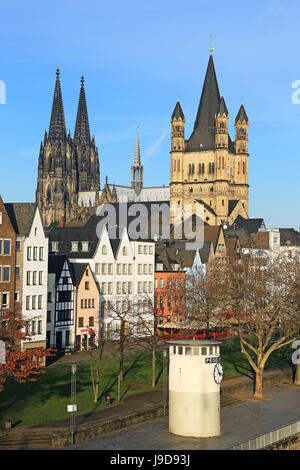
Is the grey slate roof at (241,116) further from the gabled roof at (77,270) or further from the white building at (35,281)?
the white building at (35,281)

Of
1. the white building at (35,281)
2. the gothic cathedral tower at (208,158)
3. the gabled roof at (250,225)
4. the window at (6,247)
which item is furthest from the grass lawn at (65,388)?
the gothic cathedral tower at (208,158)

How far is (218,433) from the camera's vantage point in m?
48.4

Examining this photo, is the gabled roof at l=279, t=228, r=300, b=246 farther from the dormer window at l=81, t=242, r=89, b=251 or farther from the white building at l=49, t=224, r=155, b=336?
the dormer window at l=81, t=242, r=89, b=251

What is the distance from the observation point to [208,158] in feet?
642

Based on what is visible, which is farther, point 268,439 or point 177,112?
point 177,112

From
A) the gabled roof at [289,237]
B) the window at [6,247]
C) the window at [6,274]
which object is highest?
the gabled roof at [289,237]

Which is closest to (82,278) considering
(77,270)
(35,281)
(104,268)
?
(77,270)

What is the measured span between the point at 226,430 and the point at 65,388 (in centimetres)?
1523

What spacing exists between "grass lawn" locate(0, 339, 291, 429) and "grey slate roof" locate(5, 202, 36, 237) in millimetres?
14255

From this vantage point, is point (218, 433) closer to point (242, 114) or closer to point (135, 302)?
point (135, 302)

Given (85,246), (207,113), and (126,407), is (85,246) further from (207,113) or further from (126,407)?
(207,113)

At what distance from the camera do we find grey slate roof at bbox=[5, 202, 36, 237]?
7450cm

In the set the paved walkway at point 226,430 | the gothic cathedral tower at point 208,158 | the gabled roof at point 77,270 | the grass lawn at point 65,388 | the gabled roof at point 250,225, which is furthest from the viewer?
the gothic cathedral tower at point 208,158

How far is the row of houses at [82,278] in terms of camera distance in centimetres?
7338
